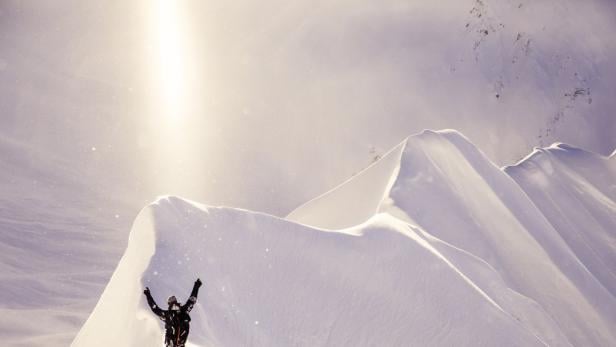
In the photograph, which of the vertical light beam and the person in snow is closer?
the person in snow

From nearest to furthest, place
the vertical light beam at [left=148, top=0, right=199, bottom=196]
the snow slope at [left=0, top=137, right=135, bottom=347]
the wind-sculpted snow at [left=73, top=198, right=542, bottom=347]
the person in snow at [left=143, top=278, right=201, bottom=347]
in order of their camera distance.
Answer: the person in snow at [left=143, top=278, right=201, bottom=347], the wind-sculpted snow at [left=73, top=198, right=542, bottom=347], the snow slope at [left=0, top=137, right=135, bottom=347], the vertical light beam at [left=148, top=0, right=199, bottom=196]

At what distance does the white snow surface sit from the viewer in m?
3.84

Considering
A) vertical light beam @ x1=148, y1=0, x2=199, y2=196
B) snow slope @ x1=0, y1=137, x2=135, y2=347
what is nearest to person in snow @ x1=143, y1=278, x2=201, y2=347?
snow slope @ x1=0, y1=137, x2=135, y2=347

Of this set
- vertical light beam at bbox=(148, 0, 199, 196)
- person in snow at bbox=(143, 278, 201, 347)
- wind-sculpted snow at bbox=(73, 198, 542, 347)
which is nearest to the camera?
person in snow at bbox=(143, 278, 201, 347)

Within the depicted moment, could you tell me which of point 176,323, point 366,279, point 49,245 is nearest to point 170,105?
point 49,245

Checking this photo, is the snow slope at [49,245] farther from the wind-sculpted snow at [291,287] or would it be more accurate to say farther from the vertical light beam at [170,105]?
the wind-sculpted snow at [291,287]

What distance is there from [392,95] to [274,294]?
12.9 m

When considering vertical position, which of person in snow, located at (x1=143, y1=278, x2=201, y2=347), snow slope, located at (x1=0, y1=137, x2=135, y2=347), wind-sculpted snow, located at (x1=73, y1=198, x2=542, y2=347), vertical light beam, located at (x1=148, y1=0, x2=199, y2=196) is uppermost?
vertical light beam, located at (x1=148, y1=0, x2=199, y2=196)

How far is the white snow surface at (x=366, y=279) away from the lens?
384 cm

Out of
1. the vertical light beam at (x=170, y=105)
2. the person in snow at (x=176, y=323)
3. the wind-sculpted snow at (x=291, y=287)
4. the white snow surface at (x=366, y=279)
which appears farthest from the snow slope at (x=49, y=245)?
the person in snow at (x=176, y=323)

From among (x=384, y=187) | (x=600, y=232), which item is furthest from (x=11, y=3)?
(x=600, y=232)

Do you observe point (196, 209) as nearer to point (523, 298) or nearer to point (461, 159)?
point (523, 298)

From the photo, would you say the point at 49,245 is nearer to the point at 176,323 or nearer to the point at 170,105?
the point at 170,105

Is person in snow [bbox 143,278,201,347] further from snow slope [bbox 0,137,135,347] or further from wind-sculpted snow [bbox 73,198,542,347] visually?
snow slope [bbox 0,137,135,347]
